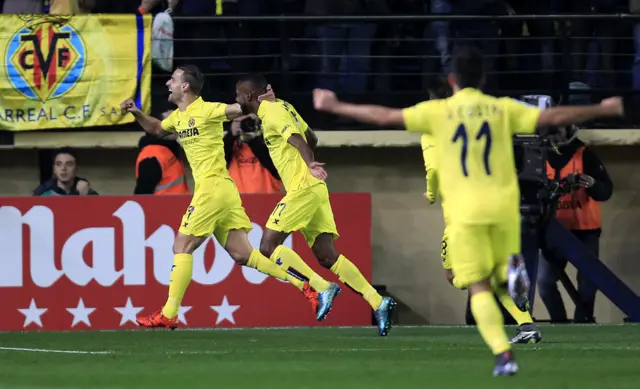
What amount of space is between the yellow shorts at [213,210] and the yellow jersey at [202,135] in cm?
11

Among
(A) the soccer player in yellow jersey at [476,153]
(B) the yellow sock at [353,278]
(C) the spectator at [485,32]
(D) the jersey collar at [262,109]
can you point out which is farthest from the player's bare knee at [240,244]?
(A) the soccer player in yellow jersey at [476,153]

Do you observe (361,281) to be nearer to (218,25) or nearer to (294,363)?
(294,363)

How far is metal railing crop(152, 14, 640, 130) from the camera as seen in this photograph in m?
15.7

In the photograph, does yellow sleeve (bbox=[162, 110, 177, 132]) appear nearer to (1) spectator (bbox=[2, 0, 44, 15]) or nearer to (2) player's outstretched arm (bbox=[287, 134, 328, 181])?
(2) player's outstretched arm (bbox=[287, 134, 328, 181])

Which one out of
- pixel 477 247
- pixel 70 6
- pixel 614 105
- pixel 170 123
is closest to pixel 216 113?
pixel 170 123

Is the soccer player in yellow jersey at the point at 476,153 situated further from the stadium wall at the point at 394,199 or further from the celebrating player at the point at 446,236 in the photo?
the stadium wall at the point at 394,199

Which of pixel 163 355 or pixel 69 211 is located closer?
pixel 163 355

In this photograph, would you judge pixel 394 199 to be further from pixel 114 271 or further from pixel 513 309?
pixel 513 309

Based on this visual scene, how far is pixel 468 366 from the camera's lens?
8.96 metres

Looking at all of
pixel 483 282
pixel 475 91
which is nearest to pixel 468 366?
pixel 483 282

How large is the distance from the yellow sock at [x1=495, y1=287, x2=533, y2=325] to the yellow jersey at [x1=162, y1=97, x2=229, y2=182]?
2.79 m

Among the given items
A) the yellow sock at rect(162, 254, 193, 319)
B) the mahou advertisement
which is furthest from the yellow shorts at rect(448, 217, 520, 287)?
the mahou advertisement

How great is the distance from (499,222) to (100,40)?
26.7 feet

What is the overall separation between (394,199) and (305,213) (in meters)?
3.80
